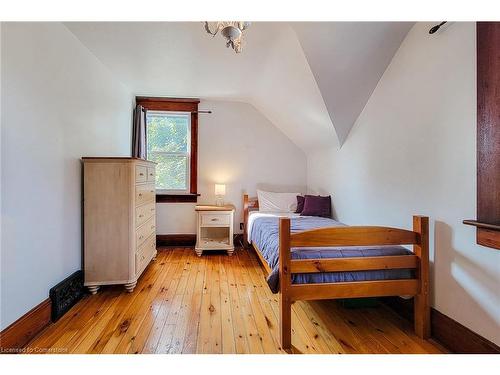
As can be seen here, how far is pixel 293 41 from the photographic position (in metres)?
2.03

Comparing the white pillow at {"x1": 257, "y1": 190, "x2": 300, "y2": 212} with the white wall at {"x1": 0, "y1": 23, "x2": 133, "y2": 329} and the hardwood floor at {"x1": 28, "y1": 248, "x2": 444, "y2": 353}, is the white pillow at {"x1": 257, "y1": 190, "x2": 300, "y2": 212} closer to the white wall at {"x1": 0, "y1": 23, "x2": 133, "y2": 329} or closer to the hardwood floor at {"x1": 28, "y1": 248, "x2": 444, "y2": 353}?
the hardwood floor at {"x1": 28, "y1": 248, "x2": 444, "y2": 353}

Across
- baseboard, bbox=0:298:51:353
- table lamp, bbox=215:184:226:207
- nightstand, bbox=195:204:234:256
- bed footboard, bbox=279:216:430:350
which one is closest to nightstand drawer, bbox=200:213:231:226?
nightstand, bbox=195:204:234:256

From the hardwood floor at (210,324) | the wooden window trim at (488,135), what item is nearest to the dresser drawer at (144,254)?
the hardwood floor at (210,324)

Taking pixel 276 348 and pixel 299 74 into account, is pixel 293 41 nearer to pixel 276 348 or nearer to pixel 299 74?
pixel 299 74

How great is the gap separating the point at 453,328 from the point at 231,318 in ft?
4.42

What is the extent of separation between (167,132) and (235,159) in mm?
1124

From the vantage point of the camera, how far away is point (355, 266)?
4.92 feet

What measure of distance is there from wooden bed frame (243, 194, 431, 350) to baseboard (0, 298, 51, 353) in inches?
59.8

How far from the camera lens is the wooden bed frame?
1.44 meters

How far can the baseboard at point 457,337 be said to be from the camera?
1.24m

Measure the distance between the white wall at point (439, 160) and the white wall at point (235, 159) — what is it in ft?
5.92

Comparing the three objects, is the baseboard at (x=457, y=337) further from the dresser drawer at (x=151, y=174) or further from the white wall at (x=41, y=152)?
the dresser drawer at (x=151, y=174)

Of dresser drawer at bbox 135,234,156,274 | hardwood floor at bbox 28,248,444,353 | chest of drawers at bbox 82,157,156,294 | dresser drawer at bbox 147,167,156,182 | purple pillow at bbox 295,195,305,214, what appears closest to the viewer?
hardwood floor at bbox 28,248,444,353
